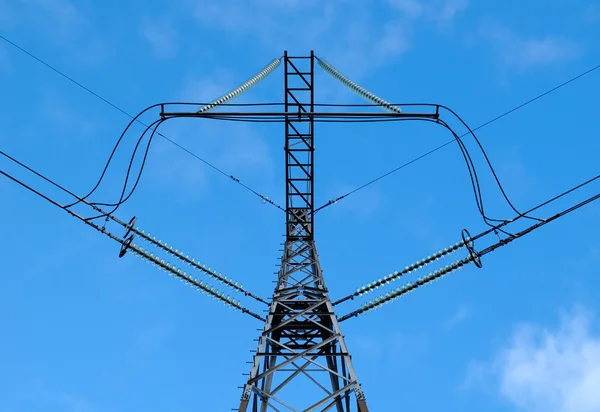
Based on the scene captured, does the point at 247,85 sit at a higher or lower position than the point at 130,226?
higher

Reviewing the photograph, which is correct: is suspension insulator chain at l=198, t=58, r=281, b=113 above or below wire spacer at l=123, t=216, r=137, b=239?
above

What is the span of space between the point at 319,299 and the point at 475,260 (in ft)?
11.4

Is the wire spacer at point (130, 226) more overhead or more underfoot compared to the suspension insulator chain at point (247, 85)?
more underfoot

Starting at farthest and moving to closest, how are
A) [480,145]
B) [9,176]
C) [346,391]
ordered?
[480,145]
[9,176]
[346,391]

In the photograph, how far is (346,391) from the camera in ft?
38.2

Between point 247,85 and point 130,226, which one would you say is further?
point 247,85

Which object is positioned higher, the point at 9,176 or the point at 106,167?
the point at 106,167

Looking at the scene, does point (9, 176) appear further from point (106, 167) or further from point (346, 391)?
point (346, 391)

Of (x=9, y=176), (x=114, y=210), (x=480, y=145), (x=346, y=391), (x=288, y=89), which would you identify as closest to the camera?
(x=346, y=391)

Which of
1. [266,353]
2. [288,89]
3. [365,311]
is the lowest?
[266,353]

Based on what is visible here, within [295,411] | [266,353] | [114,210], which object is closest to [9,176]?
[114,210]

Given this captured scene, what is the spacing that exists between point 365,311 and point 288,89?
6474 mm

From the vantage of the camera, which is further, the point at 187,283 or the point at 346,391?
the point at 187,283

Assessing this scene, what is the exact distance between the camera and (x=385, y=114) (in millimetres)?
15938
